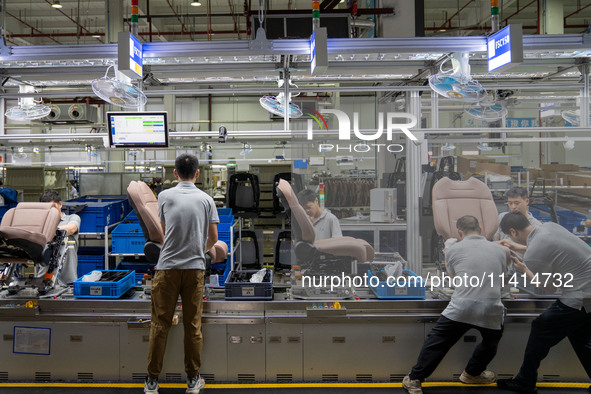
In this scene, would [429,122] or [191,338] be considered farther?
[429,122]

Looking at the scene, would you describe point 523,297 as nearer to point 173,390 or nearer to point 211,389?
point 211,389

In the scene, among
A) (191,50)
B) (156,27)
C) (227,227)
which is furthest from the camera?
(156,27)

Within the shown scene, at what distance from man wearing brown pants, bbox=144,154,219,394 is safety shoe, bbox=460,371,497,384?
80.4 inches

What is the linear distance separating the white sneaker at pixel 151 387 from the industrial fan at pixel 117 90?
2.56 m

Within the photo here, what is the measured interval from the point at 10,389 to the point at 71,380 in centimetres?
44

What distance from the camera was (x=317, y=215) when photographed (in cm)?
357

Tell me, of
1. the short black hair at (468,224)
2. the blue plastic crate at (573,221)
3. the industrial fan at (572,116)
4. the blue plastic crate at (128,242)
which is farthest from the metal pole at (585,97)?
the blue plastic crate at (128,242)

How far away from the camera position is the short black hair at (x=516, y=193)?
11.9 feet

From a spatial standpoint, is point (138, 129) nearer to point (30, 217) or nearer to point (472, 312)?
point (30, 217)

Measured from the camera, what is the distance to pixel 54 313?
3674mm

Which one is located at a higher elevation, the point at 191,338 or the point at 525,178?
the point at 525,178

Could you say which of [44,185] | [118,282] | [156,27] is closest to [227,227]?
[118,282]

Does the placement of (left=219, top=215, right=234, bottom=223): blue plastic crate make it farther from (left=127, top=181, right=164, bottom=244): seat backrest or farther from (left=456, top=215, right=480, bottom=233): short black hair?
(left=456, top=215, right=480, bottom=233): short black hair

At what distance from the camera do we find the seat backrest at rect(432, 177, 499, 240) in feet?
12.1
